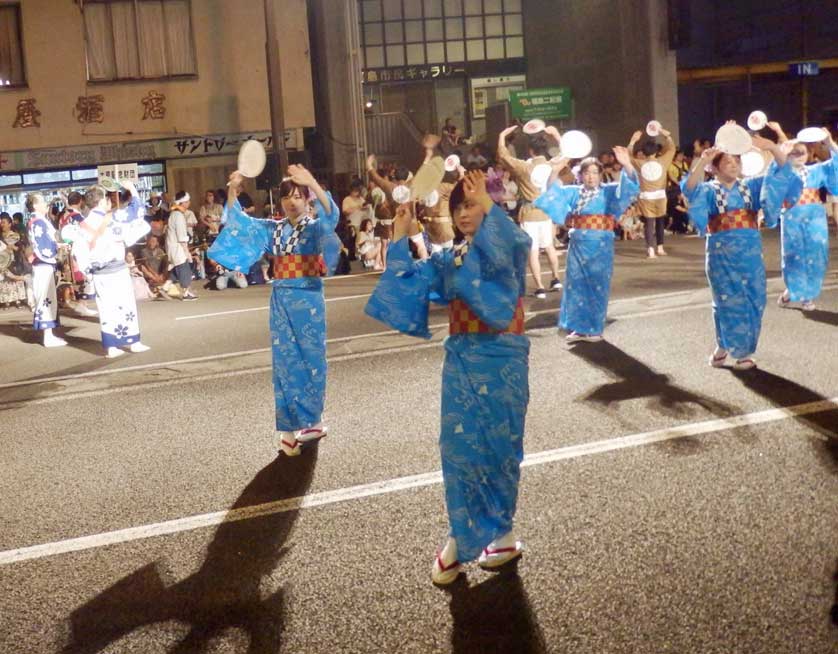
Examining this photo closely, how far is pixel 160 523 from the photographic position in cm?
506

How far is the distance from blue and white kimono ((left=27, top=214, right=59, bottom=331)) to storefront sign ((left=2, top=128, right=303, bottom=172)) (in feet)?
32.3

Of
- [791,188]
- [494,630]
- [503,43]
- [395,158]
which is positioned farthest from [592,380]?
[503,43]

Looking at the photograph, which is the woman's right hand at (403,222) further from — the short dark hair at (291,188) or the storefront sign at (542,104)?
the storefront sign at (542,104)

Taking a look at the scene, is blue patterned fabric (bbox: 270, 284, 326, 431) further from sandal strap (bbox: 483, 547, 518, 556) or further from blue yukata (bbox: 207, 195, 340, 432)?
sandal strap (bbox: 483, 547, 518, 556)

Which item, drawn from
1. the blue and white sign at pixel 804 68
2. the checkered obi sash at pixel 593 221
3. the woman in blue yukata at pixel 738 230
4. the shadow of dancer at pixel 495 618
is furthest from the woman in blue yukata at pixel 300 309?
the blue and white sign at pixel 804 68

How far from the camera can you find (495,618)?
374 centimetres

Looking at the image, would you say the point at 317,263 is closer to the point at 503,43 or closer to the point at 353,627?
the point at 353,627

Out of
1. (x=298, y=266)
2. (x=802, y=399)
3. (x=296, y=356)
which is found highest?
(x=298, y=266)

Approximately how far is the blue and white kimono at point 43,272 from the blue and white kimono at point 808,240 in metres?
8.49

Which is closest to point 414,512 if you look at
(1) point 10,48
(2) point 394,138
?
(1) point 10,48

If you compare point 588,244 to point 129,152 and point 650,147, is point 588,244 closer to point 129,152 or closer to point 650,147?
point 650,147

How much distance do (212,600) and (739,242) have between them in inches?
199

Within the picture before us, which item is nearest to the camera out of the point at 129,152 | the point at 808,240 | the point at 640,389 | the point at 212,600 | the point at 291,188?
the point at 212,600

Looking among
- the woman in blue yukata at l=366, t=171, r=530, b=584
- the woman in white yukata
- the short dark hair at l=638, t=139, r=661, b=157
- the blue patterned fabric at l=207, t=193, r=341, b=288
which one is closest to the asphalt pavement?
the woman in blue yukata at l=366, t=171, r=530, b=584
